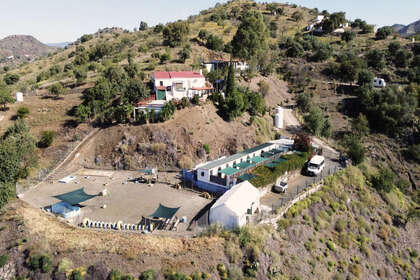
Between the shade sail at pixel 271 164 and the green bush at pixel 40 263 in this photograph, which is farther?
the shade sail at pixel 271 164

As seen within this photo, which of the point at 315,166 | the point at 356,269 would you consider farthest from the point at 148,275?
the point at 315,166

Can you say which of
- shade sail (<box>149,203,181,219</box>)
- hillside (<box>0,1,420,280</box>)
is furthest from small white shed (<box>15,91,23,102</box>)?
shade sail (<box>149,203,181,219</box>)

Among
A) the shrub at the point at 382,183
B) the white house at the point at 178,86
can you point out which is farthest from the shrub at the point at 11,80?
the shrub at the point at 382,183

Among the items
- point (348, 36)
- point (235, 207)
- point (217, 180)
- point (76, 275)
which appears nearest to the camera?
point (76, 275)

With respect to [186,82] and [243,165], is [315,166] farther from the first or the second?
[186,82]

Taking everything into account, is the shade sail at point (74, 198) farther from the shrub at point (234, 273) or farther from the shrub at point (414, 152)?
the shrub at point (414, 152)

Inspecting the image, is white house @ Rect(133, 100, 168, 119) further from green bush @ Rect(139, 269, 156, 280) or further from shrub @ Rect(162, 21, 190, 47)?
shrub @ Rect(162, 21, 190, 47)

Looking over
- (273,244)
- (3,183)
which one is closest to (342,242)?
(273,244)
